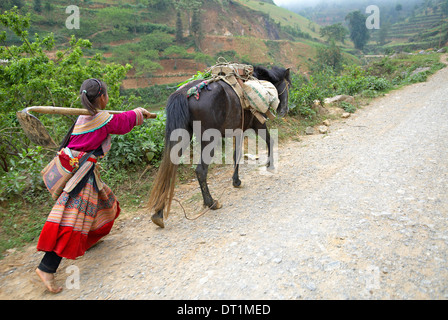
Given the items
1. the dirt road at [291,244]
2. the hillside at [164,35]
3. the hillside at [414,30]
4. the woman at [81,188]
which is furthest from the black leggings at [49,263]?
the hillside at [414,30]

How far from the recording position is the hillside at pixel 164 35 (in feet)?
133

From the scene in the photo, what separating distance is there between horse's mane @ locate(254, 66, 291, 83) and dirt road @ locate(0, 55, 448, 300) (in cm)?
160

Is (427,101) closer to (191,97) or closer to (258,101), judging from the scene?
(258,101)

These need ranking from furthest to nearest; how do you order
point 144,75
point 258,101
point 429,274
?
point 144,75 < point 258,101 < point 429,274

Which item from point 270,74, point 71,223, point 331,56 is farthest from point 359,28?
→ point 71,223

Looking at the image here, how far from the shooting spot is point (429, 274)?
6.33 ft

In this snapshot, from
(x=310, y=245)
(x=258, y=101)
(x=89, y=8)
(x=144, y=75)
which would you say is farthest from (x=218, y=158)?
(x=89, y=8)

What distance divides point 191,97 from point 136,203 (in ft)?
5.82

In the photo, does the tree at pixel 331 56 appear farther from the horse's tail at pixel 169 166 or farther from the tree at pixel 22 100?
the horse's tail at pixel 169 166

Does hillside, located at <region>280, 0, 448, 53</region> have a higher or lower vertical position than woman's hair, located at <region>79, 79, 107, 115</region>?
higher

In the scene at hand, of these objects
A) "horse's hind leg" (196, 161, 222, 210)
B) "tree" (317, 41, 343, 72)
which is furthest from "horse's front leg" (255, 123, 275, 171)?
"tree" (317, 41, 343, 72)

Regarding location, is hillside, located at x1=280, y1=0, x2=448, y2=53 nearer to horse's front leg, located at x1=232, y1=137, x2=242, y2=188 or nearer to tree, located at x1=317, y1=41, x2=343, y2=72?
tree, located at x1=317, y1=41, x2=343, y2=72

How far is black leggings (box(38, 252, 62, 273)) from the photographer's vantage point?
2131mm

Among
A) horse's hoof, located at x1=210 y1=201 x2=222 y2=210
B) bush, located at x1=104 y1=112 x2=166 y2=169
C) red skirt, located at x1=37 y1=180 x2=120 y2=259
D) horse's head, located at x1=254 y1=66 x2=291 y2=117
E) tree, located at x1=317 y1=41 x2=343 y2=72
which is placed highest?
tree, located at x1=317 y1=41 x2=343 y2=72
